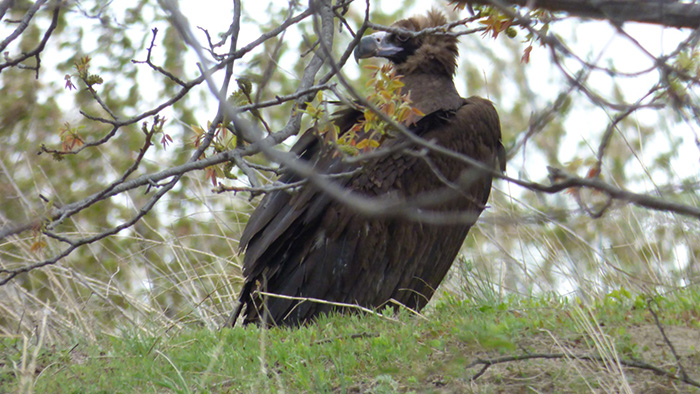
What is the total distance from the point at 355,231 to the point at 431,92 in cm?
92

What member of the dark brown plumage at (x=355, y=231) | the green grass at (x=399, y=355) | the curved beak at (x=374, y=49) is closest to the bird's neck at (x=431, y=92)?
the dark brown plumage at (x=355, y=231)

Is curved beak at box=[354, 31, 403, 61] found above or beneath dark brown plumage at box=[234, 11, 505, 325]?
above

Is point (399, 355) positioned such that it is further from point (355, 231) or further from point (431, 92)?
point (431, 92)

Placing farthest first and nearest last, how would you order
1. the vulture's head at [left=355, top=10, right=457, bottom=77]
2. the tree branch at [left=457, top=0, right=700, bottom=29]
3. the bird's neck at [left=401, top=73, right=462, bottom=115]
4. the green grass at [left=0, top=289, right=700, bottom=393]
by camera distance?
the vulture's head at [left=355, top=10, right=457, bottom=77], the bird's neck at [left=401, top=73, right=462, bottom=115], the green grass at [left=0, top=289, right=700, bottom=393], the tree branch at [left=457, top=0, right=700, bottom=29]

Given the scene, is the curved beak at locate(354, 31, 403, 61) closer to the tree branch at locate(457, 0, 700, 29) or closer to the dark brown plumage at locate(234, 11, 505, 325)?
the dark brown plumage at locate(234, 11, 505, 325)

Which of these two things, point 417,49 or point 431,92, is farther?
point 417,49

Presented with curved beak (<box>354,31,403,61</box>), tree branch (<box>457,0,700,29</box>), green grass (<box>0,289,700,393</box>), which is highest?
curved beak (<box>354,31,403,61</box>)

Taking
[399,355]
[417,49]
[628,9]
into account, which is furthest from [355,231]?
[628,9]

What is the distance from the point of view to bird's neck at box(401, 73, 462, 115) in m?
4.47

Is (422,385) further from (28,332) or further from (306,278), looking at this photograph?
(28,332)

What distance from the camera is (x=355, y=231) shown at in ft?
14.1

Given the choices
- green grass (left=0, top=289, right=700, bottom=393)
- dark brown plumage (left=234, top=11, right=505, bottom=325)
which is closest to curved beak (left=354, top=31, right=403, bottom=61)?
dark brown plumage (left=234, top=11, right=505, bottom=325)

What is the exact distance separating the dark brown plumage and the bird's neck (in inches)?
0.4

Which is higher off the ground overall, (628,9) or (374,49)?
(374,49)
